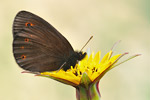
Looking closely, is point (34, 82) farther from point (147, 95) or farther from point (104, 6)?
point (104, 6)

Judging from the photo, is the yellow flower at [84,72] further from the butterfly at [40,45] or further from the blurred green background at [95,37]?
the blurred green background at [95,37]

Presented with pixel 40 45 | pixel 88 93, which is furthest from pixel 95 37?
pixel 88 93

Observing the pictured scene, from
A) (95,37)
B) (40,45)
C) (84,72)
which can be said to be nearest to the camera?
(84,72)

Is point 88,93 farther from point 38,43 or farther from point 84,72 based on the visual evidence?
point 38,43

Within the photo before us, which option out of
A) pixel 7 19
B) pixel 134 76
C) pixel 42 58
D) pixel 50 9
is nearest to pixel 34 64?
pixel 42 58

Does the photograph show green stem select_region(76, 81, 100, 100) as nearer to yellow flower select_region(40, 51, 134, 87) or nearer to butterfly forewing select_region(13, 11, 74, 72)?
yellow flower select_region(40, 51, 134, 87)
